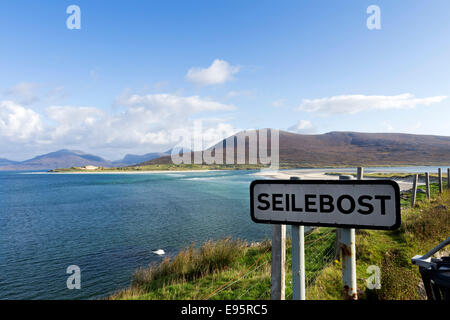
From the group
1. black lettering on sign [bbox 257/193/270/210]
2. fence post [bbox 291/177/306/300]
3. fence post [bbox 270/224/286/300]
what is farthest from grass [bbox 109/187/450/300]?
black lettering on sign [bbox 257/193/270/210]

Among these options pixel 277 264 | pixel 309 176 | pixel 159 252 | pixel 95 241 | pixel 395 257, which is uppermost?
pixel 309 176

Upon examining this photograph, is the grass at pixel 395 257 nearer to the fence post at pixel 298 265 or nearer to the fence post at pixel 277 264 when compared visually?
the fence post at pixel 277 264

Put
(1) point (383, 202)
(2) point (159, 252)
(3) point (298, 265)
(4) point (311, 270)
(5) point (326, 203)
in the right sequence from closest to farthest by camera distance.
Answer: (1) point (383, 202)
(5) point (326, 203)
(3) point (298, 265)
(4) point (311, 270)
(2) point (159, 252)

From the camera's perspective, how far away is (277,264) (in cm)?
279

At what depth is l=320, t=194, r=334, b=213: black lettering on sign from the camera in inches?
65.6

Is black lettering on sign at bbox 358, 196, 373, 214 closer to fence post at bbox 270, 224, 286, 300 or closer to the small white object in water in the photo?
fence post at bbox 270, 224, 286, 300

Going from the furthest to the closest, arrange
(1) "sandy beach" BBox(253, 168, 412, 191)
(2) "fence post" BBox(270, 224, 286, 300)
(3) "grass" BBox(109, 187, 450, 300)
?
(3) "grass" BBox(109, 187, 450, 300), (2) "fence post" BBox(270, 224, 286, 300), (1) "sandy beach" BBox(253, 168, 412, 191)

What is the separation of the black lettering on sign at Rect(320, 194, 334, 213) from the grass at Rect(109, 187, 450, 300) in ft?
10.5

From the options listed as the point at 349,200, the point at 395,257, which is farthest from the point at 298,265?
the point at 395,257

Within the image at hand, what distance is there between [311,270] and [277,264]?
12.5 feet

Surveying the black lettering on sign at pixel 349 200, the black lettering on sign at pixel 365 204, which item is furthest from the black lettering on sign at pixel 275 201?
the black lettering on sign at pixel 365 204

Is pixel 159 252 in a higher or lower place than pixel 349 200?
lower

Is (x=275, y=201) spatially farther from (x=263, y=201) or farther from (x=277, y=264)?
(x=277, y=264)
